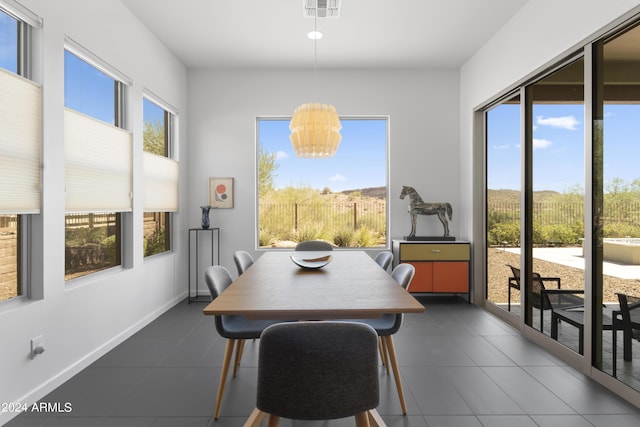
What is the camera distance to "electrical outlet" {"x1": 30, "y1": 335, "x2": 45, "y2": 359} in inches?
105

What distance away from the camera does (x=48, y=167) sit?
286 cm

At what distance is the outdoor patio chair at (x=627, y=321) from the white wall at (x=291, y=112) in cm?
310

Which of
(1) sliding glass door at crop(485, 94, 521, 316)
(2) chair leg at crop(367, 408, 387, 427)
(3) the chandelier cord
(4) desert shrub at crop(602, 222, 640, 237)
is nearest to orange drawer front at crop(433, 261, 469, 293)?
(1) sliding glass door at crop(485, 94, 521, 316)

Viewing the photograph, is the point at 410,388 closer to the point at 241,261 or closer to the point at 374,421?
the point at 374,421

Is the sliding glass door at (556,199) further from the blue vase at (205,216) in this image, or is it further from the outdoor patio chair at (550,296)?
the blue vase at (205,216)

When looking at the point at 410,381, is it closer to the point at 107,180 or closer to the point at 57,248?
the point at 57,248

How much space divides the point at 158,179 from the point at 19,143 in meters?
2.27

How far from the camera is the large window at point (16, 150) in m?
2.48

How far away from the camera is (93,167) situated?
11.4 ft

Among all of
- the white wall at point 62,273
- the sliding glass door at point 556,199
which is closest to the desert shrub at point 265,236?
the white wall at point 62,273

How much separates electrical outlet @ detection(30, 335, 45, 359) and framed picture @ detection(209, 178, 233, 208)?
3.27 metres

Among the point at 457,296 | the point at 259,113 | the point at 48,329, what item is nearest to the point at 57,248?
the point at 48,329

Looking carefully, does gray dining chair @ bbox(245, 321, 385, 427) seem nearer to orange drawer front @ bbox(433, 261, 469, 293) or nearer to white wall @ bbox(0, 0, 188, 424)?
white wall @ bbox(0, 0, 188, 424)

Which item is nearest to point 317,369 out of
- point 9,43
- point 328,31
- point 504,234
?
point 9,43
